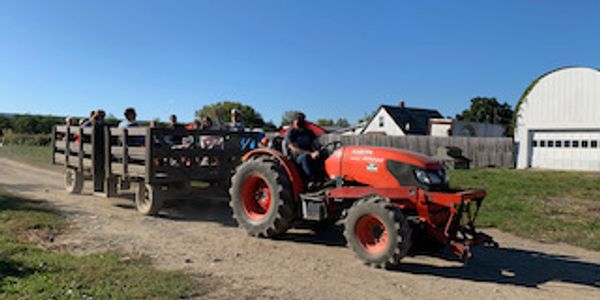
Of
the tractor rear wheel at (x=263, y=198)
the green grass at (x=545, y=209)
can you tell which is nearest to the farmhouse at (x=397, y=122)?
the green grass at (x=545, y=209)

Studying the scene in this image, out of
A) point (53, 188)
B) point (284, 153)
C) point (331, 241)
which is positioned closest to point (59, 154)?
point (53, 188)

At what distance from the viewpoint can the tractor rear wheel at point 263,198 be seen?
7.13 meters

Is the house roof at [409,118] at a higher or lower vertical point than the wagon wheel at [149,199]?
higher

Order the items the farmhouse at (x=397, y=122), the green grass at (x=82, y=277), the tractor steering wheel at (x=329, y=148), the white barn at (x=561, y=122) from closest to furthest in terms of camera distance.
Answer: the green grass at (x=82, y=277) < the tractor steering wheel at (x=329, y=148) < the white barn at (x=561, y=122) < the farmhouse at (x=397, y=122)

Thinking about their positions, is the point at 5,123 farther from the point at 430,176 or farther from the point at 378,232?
the point at 430,176

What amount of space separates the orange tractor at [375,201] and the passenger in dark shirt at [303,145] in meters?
0.15

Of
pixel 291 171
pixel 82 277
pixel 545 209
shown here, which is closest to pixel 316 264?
pixel 291 171

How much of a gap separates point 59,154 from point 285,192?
747 centimetres

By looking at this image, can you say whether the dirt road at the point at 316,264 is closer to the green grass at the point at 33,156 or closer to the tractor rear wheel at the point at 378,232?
the tractor rear wheel at the point at 378,232

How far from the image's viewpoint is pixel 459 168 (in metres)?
23.3

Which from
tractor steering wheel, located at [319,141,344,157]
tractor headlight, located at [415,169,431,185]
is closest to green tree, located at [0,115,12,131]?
tractor steering wheel, located at [319,141,344,157]

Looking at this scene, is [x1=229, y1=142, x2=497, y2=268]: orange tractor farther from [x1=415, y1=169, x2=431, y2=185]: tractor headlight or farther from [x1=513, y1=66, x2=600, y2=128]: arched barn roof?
[x1=513, y1=66, x2=600, y2=128]: arched barn roof

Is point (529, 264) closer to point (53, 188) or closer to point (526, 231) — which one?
point (526, 231)

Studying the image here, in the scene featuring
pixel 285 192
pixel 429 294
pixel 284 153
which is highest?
pixel 284 153
